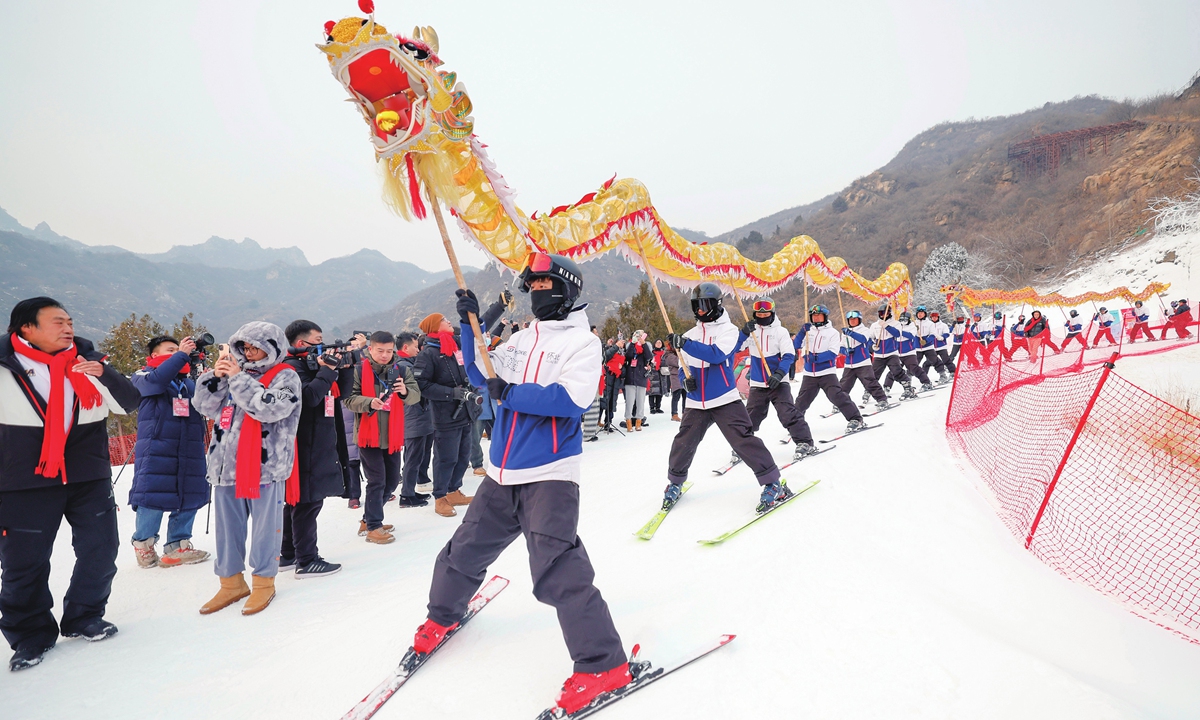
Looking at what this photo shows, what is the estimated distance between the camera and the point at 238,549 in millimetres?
3393

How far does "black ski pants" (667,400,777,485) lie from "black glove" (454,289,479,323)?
2.29 m

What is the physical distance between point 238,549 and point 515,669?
2300 mm

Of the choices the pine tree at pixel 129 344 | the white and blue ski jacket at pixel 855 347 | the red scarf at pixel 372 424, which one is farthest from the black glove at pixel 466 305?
the pine tree at pixel 129 344

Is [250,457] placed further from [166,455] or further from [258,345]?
[166,455]

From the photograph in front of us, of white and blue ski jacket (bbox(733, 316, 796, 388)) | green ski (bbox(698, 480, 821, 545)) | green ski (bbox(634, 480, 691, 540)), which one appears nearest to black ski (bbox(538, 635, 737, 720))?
green ski (bbox(698, 480, 821, 545))

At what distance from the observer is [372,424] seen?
4754 millimetres

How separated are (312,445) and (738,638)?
3.27 metres

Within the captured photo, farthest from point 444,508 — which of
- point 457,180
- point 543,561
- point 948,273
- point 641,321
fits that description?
point 948,273

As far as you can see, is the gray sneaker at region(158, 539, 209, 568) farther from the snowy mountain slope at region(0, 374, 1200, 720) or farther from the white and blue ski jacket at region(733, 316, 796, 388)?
the white and blue ski jacket at region(733, 316, 796, 388)

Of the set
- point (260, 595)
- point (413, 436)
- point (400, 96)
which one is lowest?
point (260, 595)

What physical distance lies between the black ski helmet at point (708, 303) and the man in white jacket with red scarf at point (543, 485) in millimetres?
2186

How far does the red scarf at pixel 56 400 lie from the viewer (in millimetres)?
2807

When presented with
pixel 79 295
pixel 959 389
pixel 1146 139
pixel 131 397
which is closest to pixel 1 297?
pixel 79 295

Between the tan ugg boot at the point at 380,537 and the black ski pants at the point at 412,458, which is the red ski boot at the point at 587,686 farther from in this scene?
the black ski pants at the point at 412,458
